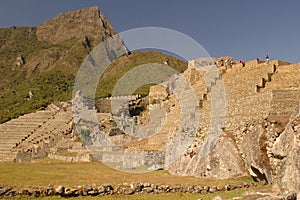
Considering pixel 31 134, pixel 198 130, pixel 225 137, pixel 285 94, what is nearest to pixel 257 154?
pixel 225 137

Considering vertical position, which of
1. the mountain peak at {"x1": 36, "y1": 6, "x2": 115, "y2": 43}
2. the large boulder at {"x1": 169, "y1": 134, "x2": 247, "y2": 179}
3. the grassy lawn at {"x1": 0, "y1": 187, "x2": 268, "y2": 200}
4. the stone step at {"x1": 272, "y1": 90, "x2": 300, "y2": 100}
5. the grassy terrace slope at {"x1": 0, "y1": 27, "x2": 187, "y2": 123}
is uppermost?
the mountain peak at {"x1": 36, "y1": 6, "x2": 115, "y2": 43}

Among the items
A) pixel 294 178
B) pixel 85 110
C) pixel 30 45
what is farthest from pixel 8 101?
pixel 294 178

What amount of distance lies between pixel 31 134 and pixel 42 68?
7758cm

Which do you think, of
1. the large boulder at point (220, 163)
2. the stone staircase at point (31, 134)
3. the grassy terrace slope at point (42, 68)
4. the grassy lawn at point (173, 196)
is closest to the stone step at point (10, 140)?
the stone staircase at point (31, 134)

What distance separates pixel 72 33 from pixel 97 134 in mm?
116732

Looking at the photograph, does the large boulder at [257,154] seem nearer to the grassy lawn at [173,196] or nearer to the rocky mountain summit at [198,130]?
the rocky mountain summit at [198,130]

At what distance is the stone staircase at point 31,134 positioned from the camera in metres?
29.1

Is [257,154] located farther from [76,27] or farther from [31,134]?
[76,27]

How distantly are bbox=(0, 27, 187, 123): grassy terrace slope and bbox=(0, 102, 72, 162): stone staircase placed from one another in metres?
9.22

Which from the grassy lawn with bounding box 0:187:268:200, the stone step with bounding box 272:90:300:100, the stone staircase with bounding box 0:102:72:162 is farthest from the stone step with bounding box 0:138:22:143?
the stone step with bounding box 272:90:300:100

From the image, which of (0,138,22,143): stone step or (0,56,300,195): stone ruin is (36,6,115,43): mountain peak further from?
(0,56,300,195): stone ruin

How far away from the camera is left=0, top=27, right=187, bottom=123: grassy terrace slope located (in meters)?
77.7

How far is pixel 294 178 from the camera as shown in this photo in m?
10.9

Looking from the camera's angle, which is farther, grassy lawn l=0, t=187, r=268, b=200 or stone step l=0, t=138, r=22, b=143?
stone step l=0, t=138, r=22, b=143
